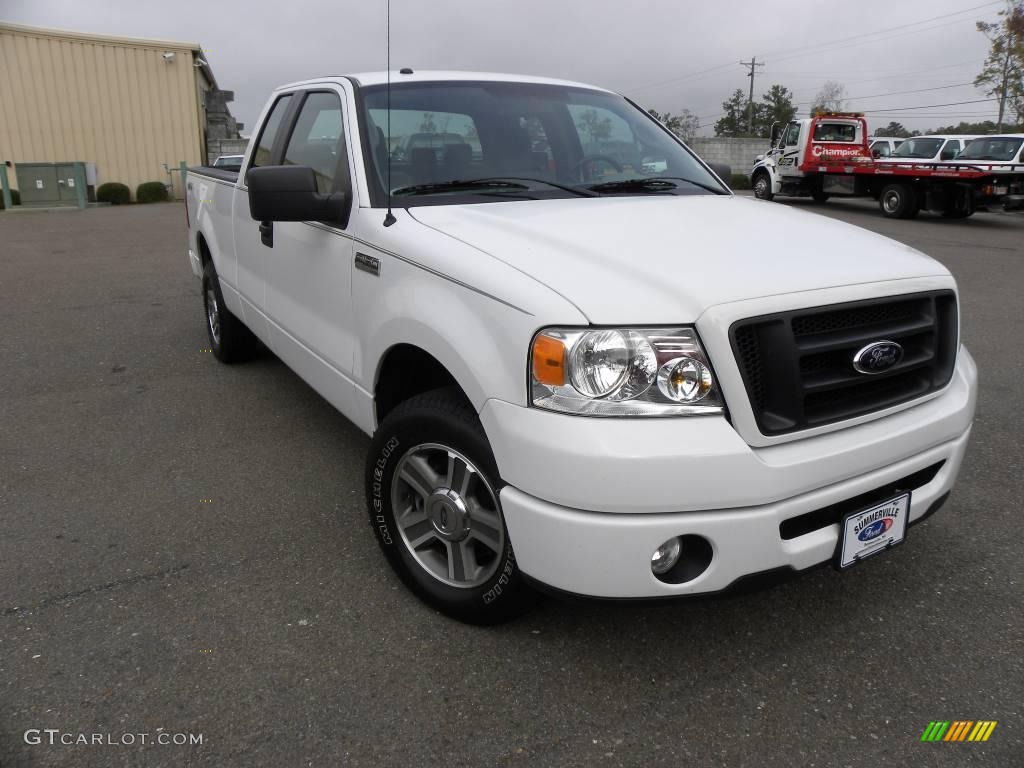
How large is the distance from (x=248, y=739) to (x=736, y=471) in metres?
1.47

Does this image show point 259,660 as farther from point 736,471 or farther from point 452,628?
point 736,471

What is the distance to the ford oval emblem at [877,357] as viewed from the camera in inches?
88.8

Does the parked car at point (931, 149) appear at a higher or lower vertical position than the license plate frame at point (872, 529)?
higher

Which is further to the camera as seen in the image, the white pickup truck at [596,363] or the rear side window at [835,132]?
the rear side window at [835,132]

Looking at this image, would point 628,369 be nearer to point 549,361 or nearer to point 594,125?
point 549,361

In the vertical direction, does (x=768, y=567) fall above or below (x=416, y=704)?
above

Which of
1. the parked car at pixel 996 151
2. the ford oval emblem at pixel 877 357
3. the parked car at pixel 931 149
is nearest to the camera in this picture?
the ford oval emblem at pixel 877 357

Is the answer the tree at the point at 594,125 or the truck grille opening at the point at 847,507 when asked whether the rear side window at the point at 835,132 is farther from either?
the truck grille opening at the point at 847,507

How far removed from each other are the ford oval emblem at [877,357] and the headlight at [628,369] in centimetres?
48

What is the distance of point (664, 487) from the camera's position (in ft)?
6.54

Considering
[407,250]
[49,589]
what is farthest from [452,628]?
[49,589]

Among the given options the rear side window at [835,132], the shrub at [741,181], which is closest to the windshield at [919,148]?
the rear side window at [835,132]

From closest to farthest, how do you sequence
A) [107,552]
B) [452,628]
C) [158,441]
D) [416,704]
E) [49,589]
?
[416,704]
[452,628]
[49,589]
[107,552]
[158,441]

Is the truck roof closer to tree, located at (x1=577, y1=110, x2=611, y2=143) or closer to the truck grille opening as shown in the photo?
tree, located at (x1=577, y1=110, x2=611, y2=143)
